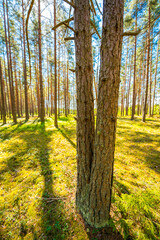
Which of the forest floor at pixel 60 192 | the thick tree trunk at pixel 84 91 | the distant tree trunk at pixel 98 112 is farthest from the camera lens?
the forest floor at pixel 60 192

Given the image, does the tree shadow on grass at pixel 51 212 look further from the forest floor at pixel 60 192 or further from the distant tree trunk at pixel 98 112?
the distant tree trunk at pixel 98 112

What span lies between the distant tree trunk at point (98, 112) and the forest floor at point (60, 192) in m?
0.37

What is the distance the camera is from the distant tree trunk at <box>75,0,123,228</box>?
1.19m

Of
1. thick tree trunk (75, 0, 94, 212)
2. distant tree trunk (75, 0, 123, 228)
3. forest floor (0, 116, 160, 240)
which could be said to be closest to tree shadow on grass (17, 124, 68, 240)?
forest floor (0, 116, 160, 240)

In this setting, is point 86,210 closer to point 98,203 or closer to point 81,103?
point 98,203

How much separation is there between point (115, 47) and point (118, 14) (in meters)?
0.36

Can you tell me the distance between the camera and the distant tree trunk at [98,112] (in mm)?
1189

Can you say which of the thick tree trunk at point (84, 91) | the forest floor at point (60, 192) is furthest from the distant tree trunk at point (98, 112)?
the forest floor at point (60, 192)

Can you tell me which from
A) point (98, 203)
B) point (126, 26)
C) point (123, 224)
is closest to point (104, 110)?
point (98, 203)

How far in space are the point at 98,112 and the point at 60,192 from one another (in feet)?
7.56

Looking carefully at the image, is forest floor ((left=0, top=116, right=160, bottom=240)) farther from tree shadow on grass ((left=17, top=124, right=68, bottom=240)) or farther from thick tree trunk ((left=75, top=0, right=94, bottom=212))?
thick tree trunk ((left=75, top=0, right=94, bottom=212))

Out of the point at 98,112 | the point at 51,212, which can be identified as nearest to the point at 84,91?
the point at 98,112

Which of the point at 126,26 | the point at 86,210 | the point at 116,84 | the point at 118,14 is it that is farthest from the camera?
the point at 126,26

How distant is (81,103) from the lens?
1.61 meters
